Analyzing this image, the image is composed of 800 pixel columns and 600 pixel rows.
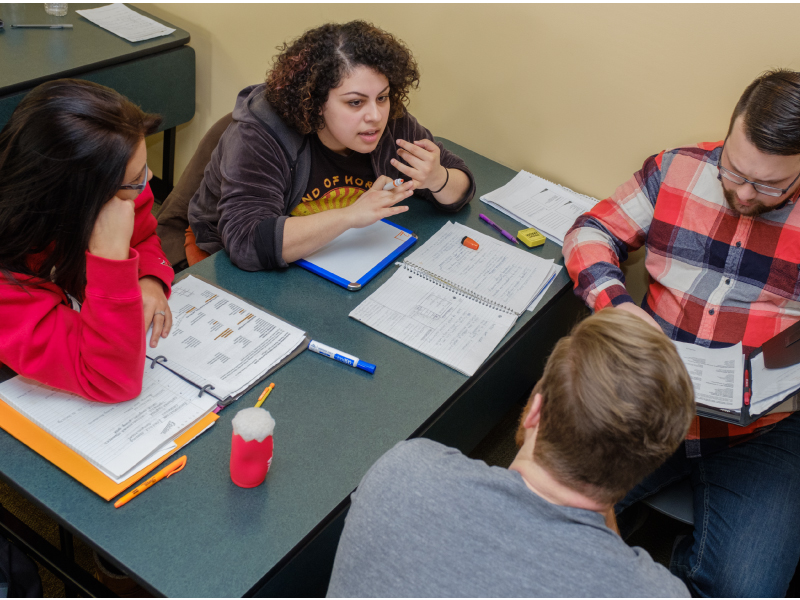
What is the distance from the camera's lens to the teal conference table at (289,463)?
38.7 inches

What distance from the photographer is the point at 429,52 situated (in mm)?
2225

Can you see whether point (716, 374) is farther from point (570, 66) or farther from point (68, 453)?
point (68, 453)

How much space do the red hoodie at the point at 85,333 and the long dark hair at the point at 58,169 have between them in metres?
0.05

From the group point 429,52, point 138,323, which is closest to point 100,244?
point 138,323

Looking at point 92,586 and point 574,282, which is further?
point 574,282

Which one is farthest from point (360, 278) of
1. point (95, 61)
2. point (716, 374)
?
point (95, 61)

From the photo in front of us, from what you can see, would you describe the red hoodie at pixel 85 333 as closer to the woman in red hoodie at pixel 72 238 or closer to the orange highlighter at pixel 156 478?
the woman in red hoodie at pixel 72 238

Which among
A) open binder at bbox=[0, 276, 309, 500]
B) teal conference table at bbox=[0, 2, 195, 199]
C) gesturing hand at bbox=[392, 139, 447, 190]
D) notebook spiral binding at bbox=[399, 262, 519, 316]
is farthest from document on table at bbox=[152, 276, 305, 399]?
teal conference table at bbox=[0, 2, 195, 199]

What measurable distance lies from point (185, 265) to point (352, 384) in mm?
785

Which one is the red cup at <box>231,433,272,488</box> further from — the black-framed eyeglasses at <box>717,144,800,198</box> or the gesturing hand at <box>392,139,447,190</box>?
the black-framed eyeglasses at <box>717,144,800,198</box>

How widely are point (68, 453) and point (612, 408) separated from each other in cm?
86

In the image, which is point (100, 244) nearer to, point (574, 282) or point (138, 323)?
point (138, 323)

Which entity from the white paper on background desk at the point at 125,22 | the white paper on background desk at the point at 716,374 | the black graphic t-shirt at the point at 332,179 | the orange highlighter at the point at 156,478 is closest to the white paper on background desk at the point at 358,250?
the black graphic t-shirt at the point at 332,179

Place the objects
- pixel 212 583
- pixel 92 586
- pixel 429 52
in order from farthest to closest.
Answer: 1. pixel 429 52
2. pixel 92 586
3. pixel 212 583
